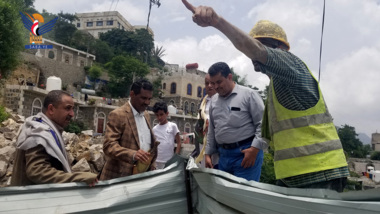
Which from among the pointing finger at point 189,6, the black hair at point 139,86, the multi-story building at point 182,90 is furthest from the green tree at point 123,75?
the pointing finger at point 189,6

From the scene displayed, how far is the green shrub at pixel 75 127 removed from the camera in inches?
1024

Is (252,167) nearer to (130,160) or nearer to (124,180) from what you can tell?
(130,160)

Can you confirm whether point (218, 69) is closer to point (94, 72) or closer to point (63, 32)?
point (94, 72)

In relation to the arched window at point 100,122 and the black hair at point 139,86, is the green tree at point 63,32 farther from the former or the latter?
the black hair at point 139,86

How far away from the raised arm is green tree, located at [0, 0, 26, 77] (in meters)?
16.5

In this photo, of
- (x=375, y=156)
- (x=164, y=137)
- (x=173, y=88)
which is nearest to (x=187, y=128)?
(x=173, y=88)

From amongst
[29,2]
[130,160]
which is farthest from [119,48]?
[130,160]

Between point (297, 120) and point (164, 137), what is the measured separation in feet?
12.0

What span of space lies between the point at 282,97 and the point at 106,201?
4.08 ft

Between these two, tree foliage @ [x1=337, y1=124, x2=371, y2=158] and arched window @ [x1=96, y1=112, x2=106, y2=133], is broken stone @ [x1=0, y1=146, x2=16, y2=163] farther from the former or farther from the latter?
tree foliage @ [x1=337, y1=124, x2=371, y2=158]

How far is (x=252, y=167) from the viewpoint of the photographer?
9.73 feet

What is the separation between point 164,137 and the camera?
207 inches

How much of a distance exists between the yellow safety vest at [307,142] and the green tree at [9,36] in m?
16.8

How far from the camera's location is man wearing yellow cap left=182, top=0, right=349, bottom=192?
168 cm
